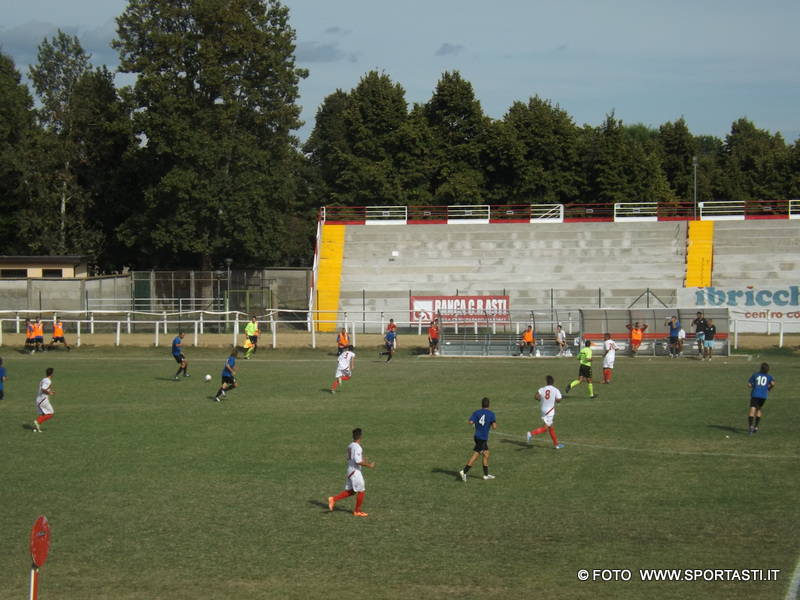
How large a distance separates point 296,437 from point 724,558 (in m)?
11.2

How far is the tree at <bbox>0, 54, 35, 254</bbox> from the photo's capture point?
2470 inches

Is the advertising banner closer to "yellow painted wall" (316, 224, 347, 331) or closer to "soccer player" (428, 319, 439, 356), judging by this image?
"soccer player" (428, 319, 439, 356)

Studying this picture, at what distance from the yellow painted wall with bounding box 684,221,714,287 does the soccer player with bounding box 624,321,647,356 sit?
12769 millimetres

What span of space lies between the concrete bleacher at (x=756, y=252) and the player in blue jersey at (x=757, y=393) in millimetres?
29974

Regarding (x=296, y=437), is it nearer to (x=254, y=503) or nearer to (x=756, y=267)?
(x=254, y=503)

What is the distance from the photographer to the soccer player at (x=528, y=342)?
39.4 m

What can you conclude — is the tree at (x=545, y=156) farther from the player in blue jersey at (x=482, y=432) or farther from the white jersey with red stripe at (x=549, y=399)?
the player in blue jersey at (x=482, y=432)

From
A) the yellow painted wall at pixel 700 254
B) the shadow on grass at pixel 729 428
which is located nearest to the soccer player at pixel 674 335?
the yellow painted wall at pixel 700 254

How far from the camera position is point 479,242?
2203 inches

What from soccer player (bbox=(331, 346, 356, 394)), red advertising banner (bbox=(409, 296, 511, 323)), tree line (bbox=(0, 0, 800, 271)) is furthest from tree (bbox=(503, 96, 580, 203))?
soccer player (bbox=(331, 346, 356, 394))

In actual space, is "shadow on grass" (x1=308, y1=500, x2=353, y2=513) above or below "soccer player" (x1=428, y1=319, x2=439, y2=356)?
below

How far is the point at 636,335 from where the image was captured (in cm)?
3878

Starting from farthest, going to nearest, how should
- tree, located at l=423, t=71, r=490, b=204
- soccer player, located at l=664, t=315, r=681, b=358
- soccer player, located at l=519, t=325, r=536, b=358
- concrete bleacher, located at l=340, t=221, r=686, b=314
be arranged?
tree, located at l=423, t=71, r=490, b=204
concrete bleacher, located at l=340, t=221, r=686, b=314
soccer player, located at l=519, t=325, r=536, b=358
soccer player, located at l=664, t=315, r=681, b=358

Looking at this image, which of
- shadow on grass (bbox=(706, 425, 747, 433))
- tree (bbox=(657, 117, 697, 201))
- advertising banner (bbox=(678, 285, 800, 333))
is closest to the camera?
shadow on grass (bbox=(706, 425, 747, 433))
